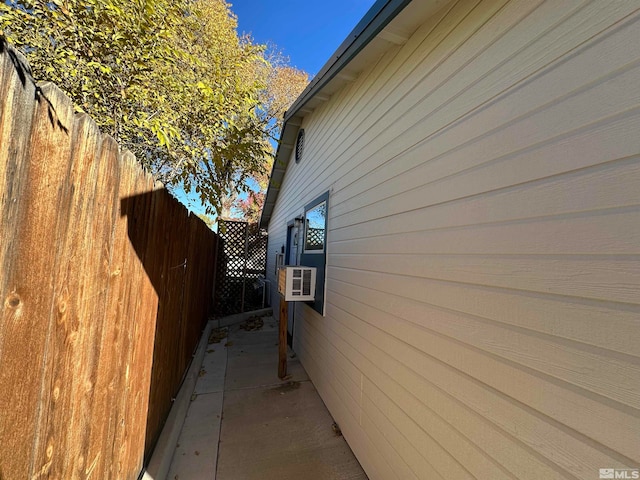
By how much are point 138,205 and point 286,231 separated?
5.27 m

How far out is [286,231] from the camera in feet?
22.5

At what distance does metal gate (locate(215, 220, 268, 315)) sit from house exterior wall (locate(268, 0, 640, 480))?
223 inches

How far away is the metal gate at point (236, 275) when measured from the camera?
7.45 metres

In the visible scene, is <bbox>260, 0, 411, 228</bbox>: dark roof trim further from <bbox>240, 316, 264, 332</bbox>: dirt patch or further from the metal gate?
<bbox>240, 316, 264, 332</bbox>: dirt patch

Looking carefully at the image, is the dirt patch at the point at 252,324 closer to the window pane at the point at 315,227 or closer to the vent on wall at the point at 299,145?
the window pane at the point at 315,227

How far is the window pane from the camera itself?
398cm

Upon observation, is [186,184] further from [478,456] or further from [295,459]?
[478,456]

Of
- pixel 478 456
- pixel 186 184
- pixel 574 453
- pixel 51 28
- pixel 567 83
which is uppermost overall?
pixel 51 28

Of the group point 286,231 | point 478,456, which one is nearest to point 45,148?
point 478,456

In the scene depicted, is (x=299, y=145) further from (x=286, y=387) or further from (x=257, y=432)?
(x=257, y=432)

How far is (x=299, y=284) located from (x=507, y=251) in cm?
296

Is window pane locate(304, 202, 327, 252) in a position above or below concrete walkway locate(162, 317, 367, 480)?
above

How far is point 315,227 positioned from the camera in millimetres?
4402

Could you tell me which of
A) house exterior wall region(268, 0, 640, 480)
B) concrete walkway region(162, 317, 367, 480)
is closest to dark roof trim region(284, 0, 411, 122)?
house exterior wall region(268, 0, 640, 480)
